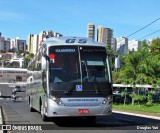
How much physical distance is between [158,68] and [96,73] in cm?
3155

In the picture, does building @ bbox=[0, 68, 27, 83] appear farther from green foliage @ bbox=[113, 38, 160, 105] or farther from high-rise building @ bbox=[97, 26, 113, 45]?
green foliage @ bbox=[113, 38, 160, 105]

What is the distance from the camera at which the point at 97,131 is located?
47.3ft

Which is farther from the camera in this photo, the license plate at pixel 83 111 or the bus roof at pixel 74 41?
the bus roof at pixel 74 41

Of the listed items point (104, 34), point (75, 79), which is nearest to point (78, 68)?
point (75, 79)

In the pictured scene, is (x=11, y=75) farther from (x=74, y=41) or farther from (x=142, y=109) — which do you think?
(x=74, y=41)

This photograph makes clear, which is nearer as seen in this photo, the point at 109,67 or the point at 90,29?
the point at 109,67

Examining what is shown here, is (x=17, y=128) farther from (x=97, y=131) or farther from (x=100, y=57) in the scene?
(x=100, y=57)

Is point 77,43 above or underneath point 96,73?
above

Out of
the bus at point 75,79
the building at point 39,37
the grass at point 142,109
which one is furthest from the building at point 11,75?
the bus at point 75,79

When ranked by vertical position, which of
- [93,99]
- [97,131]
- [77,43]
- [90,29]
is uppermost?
[90,29]

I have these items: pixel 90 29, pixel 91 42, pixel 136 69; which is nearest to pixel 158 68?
pixel 136 69

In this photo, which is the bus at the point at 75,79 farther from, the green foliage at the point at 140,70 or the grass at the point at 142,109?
the green foliage at the point at 140,70

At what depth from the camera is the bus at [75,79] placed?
1533 centimetres

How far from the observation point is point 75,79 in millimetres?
15617
